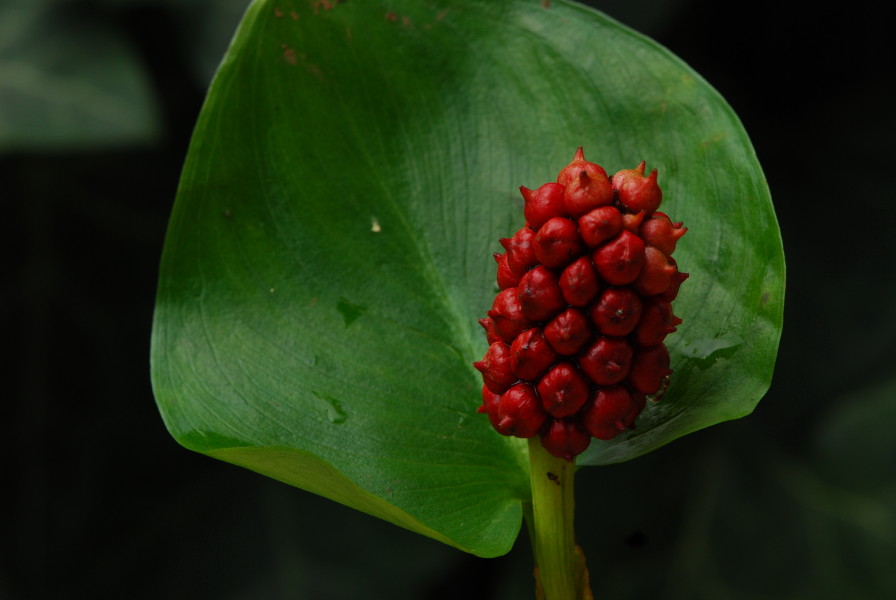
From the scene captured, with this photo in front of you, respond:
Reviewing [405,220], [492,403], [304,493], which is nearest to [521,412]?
[492,403]

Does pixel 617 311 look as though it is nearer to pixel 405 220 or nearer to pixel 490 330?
pixel 490 330

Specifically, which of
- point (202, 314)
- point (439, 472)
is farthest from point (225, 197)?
point (439, 472)

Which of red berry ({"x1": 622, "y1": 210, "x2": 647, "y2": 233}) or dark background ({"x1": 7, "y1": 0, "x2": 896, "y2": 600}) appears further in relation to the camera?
dark background ({"x1": 7, "y1": 0, "x2": 896, "y2": 600})

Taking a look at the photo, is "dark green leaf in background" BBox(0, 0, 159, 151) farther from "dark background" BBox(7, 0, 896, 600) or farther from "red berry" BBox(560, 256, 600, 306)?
"red berry" BBox(560, 256, 600, 306)

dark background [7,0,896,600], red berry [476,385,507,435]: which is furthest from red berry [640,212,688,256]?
dark background [7,0,896,600]

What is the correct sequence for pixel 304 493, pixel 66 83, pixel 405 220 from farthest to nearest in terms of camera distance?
pixel 304 493 → pixel 66 83 → pixel 405 220

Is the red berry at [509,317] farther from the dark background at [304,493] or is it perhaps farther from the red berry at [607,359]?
the dark background at [304,493]
